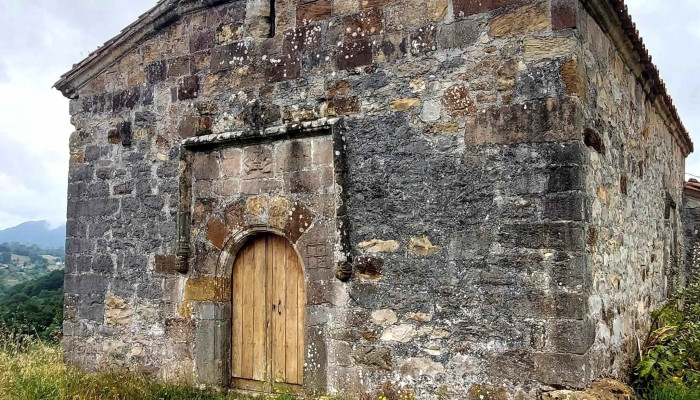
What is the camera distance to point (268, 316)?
5.92m

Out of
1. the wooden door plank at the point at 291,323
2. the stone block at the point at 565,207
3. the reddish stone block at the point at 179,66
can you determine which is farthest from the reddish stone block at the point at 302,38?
the stone block at the point at 565,207

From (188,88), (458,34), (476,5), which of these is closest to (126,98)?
(188,88)

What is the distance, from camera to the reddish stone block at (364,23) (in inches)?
213

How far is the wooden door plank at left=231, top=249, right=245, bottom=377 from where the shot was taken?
6062 millimetres

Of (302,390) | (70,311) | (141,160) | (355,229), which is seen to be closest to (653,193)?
(355,229)

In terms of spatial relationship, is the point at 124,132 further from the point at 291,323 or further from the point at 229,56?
the point at 291,323

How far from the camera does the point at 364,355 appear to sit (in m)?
5.21

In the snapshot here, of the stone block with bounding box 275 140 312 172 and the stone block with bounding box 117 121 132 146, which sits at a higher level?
the stone block with bounding box 117 121 132 146

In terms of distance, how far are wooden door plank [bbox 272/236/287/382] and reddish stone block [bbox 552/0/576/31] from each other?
3114 millimetres

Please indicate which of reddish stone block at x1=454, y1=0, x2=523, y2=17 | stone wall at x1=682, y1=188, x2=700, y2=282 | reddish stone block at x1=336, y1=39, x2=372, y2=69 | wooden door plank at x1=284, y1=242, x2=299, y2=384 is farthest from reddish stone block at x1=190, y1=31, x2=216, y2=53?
stone wall at x1=682, y1=188, x2=700, y2=282

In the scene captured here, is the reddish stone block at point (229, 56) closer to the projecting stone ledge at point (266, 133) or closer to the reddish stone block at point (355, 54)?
the projecting stone ledge at point (266, 133)

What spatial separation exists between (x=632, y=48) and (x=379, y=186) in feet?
10.1

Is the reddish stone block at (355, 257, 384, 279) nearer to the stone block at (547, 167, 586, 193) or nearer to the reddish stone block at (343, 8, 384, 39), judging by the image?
the stone block at (547, 167, 586, 193)

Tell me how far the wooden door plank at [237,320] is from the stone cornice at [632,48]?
3.98 m
